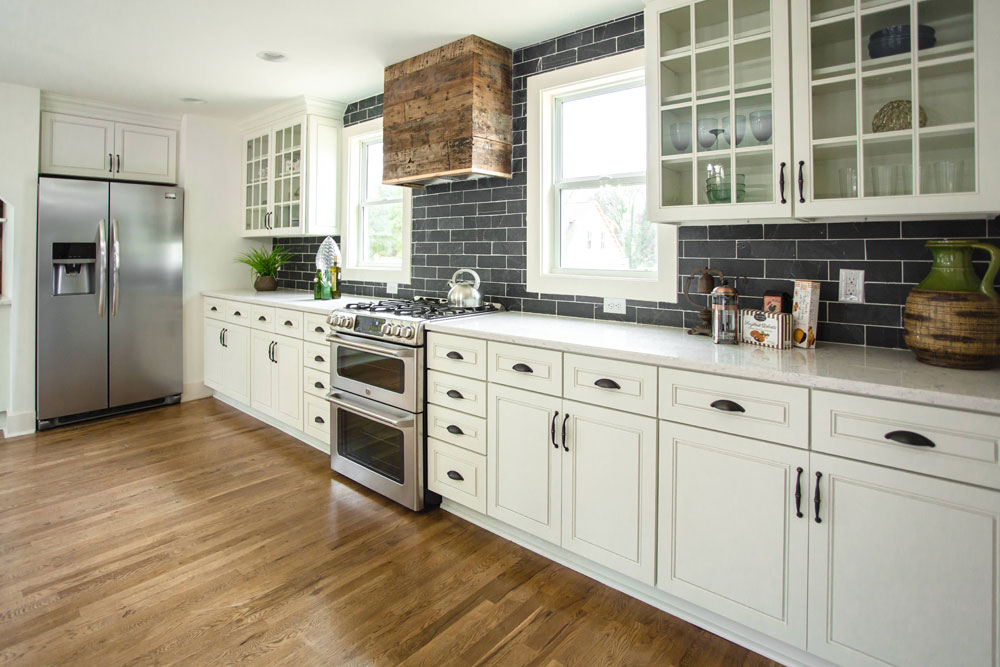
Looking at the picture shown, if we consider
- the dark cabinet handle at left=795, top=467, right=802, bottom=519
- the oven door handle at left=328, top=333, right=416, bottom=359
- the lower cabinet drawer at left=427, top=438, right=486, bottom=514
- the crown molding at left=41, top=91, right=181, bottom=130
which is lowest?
the lower cabinet drawer at left=427, top=438, right=486, bottom=514

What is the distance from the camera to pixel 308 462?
11.8 ft

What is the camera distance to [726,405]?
5.98 ft

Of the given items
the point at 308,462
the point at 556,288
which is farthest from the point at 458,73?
the point at 308,462

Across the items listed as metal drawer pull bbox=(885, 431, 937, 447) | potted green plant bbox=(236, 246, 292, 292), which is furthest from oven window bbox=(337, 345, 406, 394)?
potted green plant bbox=(236, 246, 292, 292)

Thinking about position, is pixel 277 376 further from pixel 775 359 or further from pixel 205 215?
pixel 775 359

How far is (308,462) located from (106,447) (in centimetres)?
149

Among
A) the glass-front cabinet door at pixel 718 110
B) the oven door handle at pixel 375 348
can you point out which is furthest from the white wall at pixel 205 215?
the glass-front cabinet door at pixel 718 110

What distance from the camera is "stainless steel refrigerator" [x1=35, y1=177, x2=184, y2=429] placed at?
4.19m

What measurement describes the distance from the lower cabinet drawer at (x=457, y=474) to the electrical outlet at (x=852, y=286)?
165cm

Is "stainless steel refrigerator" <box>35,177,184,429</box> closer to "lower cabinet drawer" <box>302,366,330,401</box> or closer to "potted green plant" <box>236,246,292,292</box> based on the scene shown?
"potted green plant" <box>236,246,292,292</box>

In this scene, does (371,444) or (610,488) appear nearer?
(610,488)

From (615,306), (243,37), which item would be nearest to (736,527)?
(615,306)

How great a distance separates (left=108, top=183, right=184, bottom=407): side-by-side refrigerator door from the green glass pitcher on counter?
5.09m

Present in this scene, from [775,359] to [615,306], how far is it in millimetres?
1072
